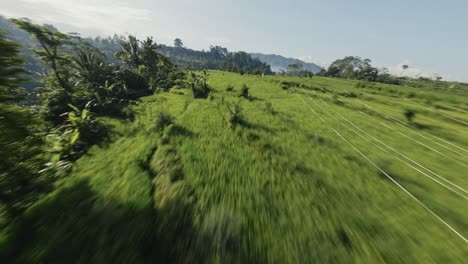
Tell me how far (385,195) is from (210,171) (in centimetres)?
526

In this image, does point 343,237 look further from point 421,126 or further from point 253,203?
point 421,126

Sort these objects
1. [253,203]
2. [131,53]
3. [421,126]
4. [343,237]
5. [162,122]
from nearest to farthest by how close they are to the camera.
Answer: [343,237] < [253,203] < [162,122] < [421,126] < [131,53]

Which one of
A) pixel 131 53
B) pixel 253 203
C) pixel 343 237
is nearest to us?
pixel 343 237

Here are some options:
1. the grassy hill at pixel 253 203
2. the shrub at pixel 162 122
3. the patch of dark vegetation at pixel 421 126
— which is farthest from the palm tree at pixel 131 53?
the patch of dark vegetation at pixel 421 126

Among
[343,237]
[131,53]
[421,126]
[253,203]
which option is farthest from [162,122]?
[131,53]

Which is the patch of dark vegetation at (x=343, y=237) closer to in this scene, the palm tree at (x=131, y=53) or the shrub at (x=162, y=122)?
the shrub at (x=162, y=122)

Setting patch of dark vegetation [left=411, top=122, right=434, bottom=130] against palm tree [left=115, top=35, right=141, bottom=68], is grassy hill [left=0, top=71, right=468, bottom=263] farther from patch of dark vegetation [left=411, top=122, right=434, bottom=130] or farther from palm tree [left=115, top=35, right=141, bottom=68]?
palm tree [left=115, top=35, right=141, bottom=68]

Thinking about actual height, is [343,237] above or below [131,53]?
below

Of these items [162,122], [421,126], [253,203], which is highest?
[421,126]

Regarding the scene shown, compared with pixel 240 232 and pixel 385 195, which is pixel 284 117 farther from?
pixel 240 232

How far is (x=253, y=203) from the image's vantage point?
4.99 metres

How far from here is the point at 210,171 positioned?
6.47m

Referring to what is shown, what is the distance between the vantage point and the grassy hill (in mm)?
3615

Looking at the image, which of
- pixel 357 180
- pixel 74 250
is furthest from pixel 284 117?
pixel 74 250
